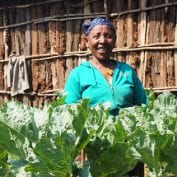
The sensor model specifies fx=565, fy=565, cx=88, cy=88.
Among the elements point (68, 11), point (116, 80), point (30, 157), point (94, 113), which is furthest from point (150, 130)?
point (68, 11)

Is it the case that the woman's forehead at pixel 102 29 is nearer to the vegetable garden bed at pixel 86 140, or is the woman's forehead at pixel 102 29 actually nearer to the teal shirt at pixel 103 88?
the teal shirt at pixel 103 88

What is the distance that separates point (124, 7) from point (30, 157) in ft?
15.4

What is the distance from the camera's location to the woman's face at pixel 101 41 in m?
2.78

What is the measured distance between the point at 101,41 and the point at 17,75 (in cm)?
474

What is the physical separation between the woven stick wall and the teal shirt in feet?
10.4

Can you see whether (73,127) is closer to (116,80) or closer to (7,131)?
(7,131)

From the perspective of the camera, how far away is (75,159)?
1.85 metres

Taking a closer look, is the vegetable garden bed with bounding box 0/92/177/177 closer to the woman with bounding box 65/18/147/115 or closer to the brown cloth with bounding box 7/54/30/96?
the woman with bounding box 65/18/147/115

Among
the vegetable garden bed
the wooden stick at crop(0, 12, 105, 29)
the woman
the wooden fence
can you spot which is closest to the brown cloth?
the wooden fence

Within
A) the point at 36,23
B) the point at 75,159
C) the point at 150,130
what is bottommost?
the point at 75,159

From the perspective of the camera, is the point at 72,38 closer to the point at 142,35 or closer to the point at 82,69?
the point at 142,35

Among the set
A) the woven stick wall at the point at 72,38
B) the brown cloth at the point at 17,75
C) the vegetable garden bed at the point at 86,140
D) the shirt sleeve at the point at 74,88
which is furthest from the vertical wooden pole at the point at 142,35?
the vegetable garden bed at the point at 86,140

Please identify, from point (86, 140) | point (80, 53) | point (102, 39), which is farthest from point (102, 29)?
point (80, 53)

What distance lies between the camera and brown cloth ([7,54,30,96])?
726 centimetres
